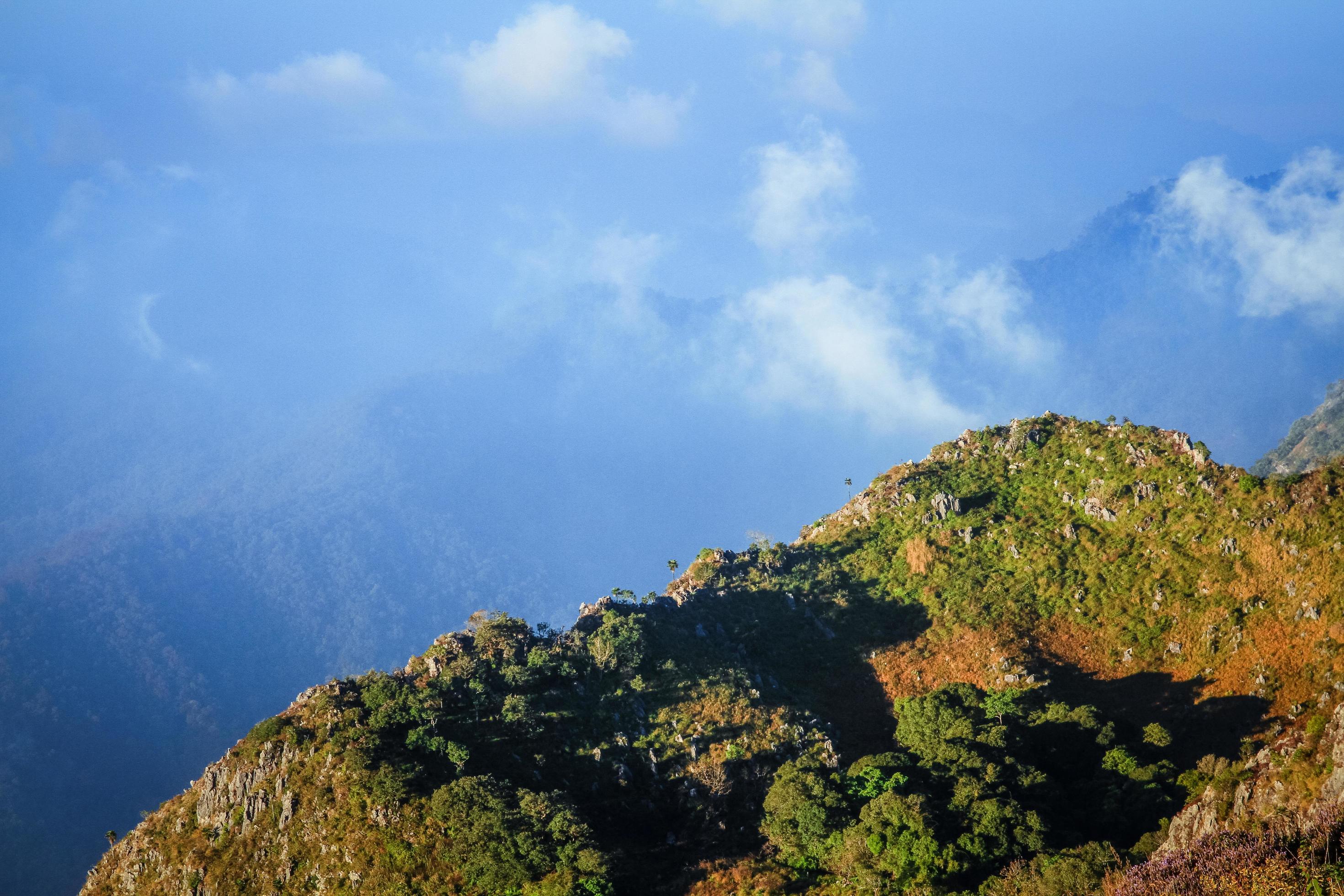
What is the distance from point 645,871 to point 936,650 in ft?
135

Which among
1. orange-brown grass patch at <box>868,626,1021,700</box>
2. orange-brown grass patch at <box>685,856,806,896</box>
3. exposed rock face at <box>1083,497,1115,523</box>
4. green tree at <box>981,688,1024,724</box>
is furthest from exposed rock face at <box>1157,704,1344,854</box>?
exposed rock face at <box>1083,497,1115,523</box>

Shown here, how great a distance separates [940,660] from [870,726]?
11627mm

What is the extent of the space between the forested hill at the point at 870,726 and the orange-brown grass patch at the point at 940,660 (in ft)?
0.98

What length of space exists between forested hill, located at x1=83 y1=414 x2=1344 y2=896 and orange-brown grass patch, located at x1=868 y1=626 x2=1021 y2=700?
0.98ft

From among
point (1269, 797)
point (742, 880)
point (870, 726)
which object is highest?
point (870, 726)

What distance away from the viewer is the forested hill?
66.3m

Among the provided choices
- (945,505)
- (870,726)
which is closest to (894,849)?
(870,726)

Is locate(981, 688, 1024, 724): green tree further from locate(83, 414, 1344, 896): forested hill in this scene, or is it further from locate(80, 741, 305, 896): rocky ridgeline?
locate(80, 741, 305, 896): rocky ridgeline

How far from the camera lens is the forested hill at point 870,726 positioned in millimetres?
66312

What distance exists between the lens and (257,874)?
72062mm

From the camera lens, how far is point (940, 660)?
96.2 m

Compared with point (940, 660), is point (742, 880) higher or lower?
lower

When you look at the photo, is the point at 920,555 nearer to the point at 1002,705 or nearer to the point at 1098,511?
the point at 1098,511

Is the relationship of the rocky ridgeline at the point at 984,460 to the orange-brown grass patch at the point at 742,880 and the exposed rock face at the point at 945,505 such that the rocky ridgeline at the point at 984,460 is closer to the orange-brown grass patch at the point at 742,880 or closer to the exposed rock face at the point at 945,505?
the exposed rock face at the point at 945,505
